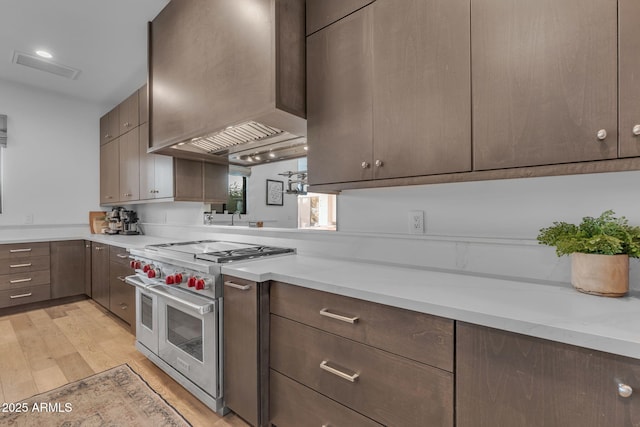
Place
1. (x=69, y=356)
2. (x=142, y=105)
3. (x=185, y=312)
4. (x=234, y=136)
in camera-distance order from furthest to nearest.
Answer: (x=142, y=105) < (x=69, y=356) < (x=234, y=136) < (x=185, y=312)

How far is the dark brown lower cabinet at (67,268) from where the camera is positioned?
11.2ft

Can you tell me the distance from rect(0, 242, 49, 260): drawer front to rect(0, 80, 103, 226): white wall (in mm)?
516

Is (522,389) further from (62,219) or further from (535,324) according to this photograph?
(62,219)

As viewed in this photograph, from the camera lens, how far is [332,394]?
1173 mm

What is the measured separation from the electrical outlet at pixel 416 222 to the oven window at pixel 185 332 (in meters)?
1.29

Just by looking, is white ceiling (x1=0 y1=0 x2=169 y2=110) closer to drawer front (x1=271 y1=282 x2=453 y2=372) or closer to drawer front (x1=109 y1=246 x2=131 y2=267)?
drawer front (x1=109 y1=246 x2=131 y2=267)

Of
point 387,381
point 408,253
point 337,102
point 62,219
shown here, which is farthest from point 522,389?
point 62,219

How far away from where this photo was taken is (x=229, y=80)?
1760mm

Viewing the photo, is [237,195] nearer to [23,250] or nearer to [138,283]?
[138,283]

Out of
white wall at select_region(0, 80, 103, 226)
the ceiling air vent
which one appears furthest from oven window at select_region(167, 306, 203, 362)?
white wall at select_region(0, 80, 103, 226)

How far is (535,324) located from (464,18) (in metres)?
1.08

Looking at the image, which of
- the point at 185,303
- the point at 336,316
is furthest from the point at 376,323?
the point at 185,303

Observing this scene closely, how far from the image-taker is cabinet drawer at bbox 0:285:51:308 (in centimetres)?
312

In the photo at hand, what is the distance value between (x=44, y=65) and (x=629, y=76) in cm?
444
